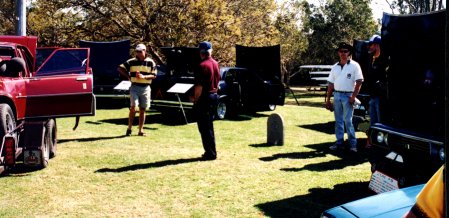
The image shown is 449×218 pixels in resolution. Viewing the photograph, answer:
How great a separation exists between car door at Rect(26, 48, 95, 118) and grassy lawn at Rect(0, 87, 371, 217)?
2.97 feet

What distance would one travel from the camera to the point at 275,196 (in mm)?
5656

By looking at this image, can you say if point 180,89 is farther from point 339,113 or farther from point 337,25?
point 337,25

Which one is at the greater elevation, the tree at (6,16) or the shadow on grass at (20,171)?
the tree at (6,16)

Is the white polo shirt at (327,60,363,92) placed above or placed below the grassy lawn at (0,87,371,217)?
above

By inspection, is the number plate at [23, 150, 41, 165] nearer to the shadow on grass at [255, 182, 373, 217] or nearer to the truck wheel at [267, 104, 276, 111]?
the shadow on grass at [255, 182, 373, 217]

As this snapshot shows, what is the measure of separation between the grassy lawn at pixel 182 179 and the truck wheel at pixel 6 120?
0.71 meters

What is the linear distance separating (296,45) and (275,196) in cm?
3086

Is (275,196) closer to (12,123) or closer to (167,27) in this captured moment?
(12,123)

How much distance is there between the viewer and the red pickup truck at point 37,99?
21.0ft

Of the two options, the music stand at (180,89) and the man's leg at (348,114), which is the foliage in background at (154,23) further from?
the man's leg at (348,114)

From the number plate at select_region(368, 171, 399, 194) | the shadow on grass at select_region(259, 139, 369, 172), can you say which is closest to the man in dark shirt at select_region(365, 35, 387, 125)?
the shadow on grass at select_region(259, 139, 369, 172)

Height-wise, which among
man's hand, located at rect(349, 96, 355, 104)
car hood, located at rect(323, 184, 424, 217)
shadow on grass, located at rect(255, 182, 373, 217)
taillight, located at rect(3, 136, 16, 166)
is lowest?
shadow on grass, located at rect(255, 182, 373, 217)

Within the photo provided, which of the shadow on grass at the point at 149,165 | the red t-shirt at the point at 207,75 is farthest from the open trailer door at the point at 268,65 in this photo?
the shadow on grass at the point at 149,165

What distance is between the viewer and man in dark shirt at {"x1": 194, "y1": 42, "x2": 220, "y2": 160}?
292 inches
